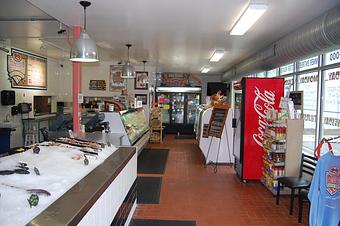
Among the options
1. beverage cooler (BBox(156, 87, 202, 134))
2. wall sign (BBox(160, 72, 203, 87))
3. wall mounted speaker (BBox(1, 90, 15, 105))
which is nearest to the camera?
wall mounted speaker (BBox(1, 90, 15, 105))

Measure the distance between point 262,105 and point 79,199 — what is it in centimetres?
479

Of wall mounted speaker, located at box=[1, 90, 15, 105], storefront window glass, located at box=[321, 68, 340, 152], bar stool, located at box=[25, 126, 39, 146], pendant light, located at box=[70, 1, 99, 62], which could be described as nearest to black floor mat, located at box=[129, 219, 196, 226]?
pendant light, located at box=[70, 1, 99, 62]

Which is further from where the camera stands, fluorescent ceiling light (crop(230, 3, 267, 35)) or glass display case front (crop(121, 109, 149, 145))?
glass display case front (crop(121, 109, 149, 145))

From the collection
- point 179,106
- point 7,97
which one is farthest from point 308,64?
point 179,106

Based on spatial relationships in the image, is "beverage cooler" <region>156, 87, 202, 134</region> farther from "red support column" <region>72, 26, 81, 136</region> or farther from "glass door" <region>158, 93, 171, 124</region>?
"red support column" <region>72, 26, 81, 136</region>

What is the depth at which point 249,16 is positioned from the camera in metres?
4.36

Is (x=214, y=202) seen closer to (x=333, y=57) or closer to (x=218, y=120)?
(x=218, y=120)

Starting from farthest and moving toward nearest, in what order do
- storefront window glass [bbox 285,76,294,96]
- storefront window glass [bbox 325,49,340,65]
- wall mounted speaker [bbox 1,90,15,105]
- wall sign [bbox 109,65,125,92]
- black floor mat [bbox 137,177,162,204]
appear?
wall sign [bbox 109,65,125,92]
wall mounted speaker [bbox 1,90,15,105]
storefront window glass [bbox 285,76,294,96]
storefront window glass [bbox 325,49,340,65]
black floor mat [bbox 137,177,162,204]

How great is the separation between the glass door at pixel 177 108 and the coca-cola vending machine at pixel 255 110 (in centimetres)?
829

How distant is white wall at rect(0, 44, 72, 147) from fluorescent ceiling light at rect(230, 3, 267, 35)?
6.25m

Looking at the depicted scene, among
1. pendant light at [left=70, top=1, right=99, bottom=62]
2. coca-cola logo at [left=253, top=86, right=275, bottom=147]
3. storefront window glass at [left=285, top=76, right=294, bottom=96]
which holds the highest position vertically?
pendant light at [left=70, top=1, right=99, bottom=62]

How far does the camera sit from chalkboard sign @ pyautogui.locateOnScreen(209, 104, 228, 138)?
7.31m

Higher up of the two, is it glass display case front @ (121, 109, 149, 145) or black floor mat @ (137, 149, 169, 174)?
glass display case front @ (121, 109, 149, 145)

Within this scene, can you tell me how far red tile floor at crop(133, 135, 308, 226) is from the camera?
167 inches
